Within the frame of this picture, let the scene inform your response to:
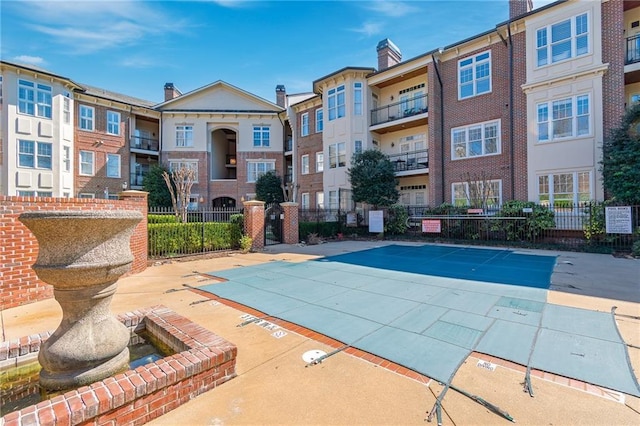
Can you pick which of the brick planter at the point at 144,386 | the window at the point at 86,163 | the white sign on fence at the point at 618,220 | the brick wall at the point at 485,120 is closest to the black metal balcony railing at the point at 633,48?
the brick wall at the point at 485,120

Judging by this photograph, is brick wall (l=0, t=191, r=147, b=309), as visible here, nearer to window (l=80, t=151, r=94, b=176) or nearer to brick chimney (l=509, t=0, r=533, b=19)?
window (l=80, t=151, r=94, b=176)

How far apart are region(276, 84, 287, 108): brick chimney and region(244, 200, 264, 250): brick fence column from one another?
58.1 ft

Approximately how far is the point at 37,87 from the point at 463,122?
87.7 ft

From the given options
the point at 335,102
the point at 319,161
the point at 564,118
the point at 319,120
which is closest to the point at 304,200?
the point at 319,161

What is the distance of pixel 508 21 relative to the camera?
50.5 feet

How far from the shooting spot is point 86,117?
22406 millimetres

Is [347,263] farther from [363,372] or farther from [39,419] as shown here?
[39,419]

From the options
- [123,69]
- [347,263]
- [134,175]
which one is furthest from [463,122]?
[134,175]

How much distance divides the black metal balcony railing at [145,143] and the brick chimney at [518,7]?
27.4m

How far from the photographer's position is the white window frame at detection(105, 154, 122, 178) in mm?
23531

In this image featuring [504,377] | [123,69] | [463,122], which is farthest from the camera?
[463,122]

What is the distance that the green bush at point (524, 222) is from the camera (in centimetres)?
1317

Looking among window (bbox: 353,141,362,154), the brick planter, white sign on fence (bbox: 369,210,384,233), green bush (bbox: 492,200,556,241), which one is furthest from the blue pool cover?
window (bbox: 353,141,362,154)

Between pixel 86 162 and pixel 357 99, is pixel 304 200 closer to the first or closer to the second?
pixel 357 99
